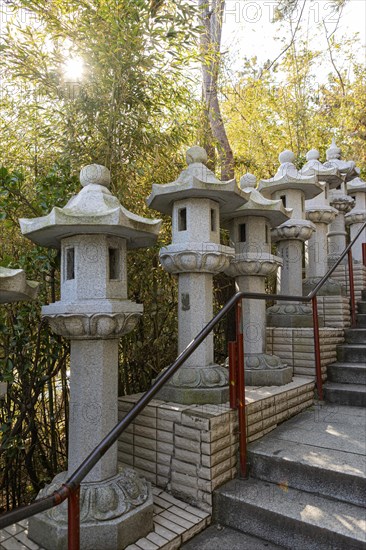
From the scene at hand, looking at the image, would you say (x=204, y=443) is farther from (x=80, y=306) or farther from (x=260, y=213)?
(x=260, y=213)

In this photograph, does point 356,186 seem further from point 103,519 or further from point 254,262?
point 103,519

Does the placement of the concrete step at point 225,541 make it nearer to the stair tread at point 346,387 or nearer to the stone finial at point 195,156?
the stair tread at point 346,387

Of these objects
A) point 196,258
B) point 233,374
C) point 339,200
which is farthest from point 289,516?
point 339,200

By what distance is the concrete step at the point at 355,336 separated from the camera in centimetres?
491

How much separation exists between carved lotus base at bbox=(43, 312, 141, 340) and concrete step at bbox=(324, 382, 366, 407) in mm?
2560

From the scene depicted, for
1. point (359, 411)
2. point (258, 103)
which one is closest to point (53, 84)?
point (359, 411)

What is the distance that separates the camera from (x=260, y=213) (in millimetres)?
4000

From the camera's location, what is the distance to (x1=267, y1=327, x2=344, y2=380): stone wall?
432 centimetres

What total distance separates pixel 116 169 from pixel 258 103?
6277 millimetres

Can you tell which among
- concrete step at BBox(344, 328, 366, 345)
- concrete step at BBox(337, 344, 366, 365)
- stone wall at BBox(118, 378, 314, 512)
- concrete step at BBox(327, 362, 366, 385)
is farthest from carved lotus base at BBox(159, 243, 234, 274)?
concrete step at BBox(344, 328, 366, 345)

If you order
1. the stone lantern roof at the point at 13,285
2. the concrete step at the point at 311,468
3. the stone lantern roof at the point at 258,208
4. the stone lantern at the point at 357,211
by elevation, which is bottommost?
the concrete step at the point at 311,468

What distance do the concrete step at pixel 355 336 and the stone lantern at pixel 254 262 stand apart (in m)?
1.37

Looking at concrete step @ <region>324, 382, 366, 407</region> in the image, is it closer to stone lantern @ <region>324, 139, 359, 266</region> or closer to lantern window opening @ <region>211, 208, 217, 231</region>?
lantern window opening @ <region>211, 208, 217, 231</region>

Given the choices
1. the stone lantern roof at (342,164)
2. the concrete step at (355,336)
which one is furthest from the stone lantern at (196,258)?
the stone lantern roof at (342,164)
